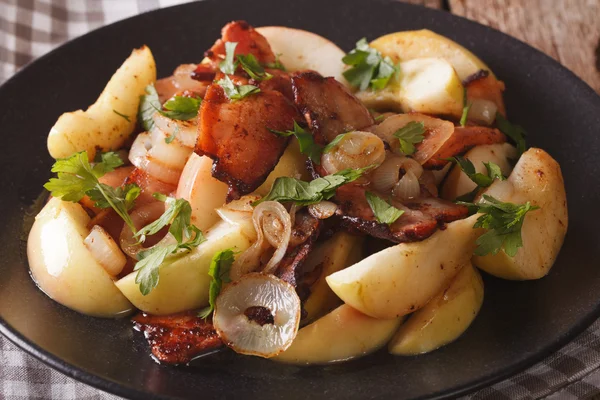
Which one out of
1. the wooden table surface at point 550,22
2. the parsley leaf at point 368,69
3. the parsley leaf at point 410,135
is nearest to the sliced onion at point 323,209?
the parsley leaf at point 410,135

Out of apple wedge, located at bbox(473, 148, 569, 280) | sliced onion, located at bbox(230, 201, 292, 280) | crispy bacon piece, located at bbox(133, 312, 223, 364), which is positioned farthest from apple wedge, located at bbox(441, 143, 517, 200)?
crispy bacon piece, located at bbox(133, 312, 223, 364)

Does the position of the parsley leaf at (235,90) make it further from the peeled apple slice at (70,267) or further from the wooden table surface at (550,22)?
the wooden table surface at (550,22)

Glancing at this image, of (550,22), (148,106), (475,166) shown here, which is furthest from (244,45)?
(550,22)

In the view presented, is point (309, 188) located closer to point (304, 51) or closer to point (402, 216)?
point (402, 216)

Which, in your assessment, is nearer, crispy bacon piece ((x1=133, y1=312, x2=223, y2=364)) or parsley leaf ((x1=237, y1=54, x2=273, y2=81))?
crispy bacon piece ((x1=133, y1=312, x2=223, y2=364))

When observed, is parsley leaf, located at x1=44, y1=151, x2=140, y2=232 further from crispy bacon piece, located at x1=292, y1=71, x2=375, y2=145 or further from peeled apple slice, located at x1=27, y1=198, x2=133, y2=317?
crispy bacon piece, located at x1=292, y1=71, x2=375, y2=145

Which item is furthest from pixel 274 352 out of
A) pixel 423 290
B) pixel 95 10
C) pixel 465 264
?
pixel 95 10
